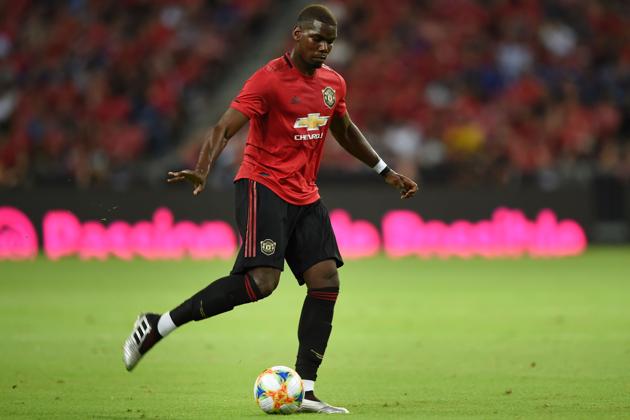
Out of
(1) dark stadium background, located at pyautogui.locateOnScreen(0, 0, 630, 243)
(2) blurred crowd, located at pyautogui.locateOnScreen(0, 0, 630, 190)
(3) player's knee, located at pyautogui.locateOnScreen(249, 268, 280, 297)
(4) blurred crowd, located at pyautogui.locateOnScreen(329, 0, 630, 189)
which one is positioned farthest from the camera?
(4) blurred crowd, located at pyautogui.locateOnScreen(329, 0, 630, 189)

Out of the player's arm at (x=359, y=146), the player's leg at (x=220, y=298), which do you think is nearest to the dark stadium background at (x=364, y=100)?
the player's arm at (x=359, y=146)

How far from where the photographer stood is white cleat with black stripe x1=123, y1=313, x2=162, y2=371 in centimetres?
740

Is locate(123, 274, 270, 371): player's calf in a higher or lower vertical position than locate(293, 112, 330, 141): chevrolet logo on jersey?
lower

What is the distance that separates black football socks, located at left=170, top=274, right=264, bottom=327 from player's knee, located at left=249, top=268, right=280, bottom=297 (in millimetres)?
21

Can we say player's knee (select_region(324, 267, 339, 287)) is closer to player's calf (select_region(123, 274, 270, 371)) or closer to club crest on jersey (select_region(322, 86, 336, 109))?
player's calf (select_region(123, 274, 270, 371))

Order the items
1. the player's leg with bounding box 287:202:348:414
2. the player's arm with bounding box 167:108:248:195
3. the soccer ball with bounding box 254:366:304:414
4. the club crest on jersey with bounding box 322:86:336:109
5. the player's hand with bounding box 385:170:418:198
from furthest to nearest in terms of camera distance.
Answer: the player's hand with bounding box 385:170:418:198 → the club crest on jersey with bounding box 322:86:336:109 → the player's leg with bounding box 287:202:348:414 → the soccer ball with bounding box 254:366:304:414 → the player's arm with bounding box 167:108:248:195

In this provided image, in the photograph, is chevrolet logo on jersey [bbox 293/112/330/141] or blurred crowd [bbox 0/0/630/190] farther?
blurred crowd [bbox 0/0/630/190]

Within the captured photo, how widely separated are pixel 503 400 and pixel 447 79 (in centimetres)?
1697

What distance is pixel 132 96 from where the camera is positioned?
2333 centimetres

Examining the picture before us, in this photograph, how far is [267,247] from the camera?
23.8ft

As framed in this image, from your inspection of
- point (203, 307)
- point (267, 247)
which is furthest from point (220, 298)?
point (267, 247)

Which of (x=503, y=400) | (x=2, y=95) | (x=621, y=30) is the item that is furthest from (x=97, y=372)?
(x=621, y=30)

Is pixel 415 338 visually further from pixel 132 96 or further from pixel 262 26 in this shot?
pixel 262 26

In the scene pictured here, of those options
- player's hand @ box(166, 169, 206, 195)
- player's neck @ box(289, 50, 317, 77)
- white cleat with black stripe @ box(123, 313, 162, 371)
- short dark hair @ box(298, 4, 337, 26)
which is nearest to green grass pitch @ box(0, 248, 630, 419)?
white cleat with black stripe @ box(123, 313, 162, 371)
